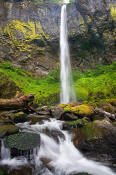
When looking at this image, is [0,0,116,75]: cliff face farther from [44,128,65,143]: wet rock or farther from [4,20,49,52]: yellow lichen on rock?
[44,128,65,143]: wet rock

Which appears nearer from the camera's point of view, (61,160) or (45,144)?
(61,160)

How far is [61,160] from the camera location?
4508mm

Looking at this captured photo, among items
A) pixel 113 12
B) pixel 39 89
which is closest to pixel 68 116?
pixel 39 89

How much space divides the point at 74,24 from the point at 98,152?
81.6 ft

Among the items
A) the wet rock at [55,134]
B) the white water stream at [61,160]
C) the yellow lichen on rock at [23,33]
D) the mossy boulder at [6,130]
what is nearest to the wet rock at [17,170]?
the white water stream at [61,160]

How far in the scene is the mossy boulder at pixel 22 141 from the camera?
4.09m

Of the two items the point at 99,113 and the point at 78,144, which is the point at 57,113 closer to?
the point at 99,113

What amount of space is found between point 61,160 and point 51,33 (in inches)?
971

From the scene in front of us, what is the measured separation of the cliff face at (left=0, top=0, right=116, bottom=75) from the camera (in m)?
23.3

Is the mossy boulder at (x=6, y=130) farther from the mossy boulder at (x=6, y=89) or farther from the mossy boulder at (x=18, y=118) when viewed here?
the mossy boulder at (x=6, y=89)

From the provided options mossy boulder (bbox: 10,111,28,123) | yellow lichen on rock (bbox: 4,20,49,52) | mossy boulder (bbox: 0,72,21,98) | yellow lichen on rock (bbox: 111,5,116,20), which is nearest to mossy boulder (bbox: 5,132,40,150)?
mossy boulder (bbox: 10,111,28,123)

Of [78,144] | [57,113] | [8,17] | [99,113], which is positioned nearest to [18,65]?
[8,17]

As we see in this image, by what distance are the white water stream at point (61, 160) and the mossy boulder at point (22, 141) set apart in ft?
0.85

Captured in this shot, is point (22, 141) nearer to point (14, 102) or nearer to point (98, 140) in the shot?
point (14, 102)
